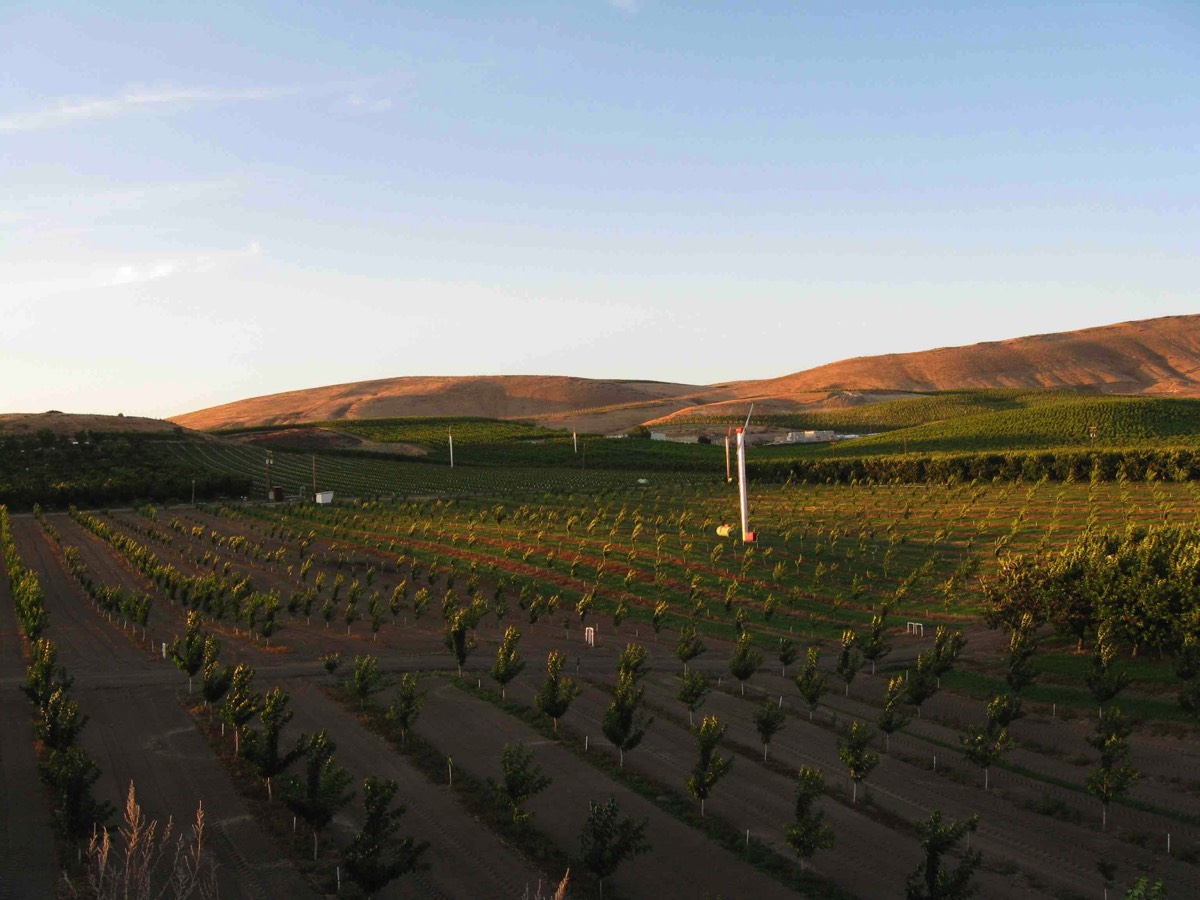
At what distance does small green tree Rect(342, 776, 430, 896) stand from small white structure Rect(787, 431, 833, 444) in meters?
134

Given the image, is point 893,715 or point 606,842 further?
point 893,715

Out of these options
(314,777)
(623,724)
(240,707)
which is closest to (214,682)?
(240,707)

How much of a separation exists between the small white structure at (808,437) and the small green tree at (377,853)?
439 ft

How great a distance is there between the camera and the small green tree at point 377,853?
54.6ft

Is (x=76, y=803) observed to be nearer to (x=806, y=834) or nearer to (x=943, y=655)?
(x=806, y=834)

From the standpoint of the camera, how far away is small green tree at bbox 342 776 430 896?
655 inches

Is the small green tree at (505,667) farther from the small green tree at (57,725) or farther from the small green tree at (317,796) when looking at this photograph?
the small green tree at (57,725)

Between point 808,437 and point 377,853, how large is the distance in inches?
5576

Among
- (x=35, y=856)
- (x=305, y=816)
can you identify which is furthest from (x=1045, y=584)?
(x=35, y=856)

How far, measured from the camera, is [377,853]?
16.8 meters

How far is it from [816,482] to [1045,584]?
217ft

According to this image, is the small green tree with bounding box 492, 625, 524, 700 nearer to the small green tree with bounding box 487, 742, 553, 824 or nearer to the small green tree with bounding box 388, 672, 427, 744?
the small green tree with bounding box 388, 672, 427, 744

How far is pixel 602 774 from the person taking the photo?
2352 cm

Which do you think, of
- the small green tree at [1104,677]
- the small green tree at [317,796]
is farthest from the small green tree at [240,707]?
the small green tree at [1104,677]
